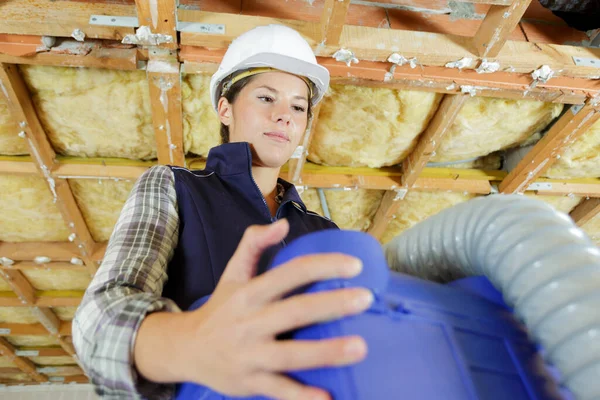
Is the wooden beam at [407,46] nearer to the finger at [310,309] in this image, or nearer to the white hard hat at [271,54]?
the white hard hat at [271,54]

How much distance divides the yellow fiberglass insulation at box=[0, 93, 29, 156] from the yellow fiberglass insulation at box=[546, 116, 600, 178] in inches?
122

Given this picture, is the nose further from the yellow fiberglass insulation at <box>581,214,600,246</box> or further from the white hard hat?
Result: the yellow fiberglass insulation at <box>581,214,600,246</box>

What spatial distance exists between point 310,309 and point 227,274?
0.13 m

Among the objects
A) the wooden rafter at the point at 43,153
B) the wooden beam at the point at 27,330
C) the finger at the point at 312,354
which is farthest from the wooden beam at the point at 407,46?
the wooden beam at the point at 27,330

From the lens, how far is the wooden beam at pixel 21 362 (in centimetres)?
438

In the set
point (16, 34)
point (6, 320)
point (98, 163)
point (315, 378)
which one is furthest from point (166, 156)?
point (6, 320)

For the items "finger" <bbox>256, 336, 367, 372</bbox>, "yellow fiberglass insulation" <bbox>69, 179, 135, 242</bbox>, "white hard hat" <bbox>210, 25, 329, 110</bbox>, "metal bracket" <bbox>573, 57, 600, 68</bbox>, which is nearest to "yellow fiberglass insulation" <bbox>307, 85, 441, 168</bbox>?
"white hard hat" <bbox>210, 25, 329, 110</bbox>

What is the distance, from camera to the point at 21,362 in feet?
15.9

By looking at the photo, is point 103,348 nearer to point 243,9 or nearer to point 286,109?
point 286,109

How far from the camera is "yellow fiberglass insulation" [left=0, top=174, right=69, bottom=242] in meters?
2.30

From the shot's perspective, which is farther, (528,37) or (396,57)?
(528,37)

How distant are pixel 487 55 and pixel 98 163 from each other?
83.9 inches

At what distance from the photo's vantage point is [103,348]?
543 mm

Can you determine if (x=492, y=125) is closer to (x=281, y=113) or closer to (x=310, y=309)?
(x=281, y=113)
